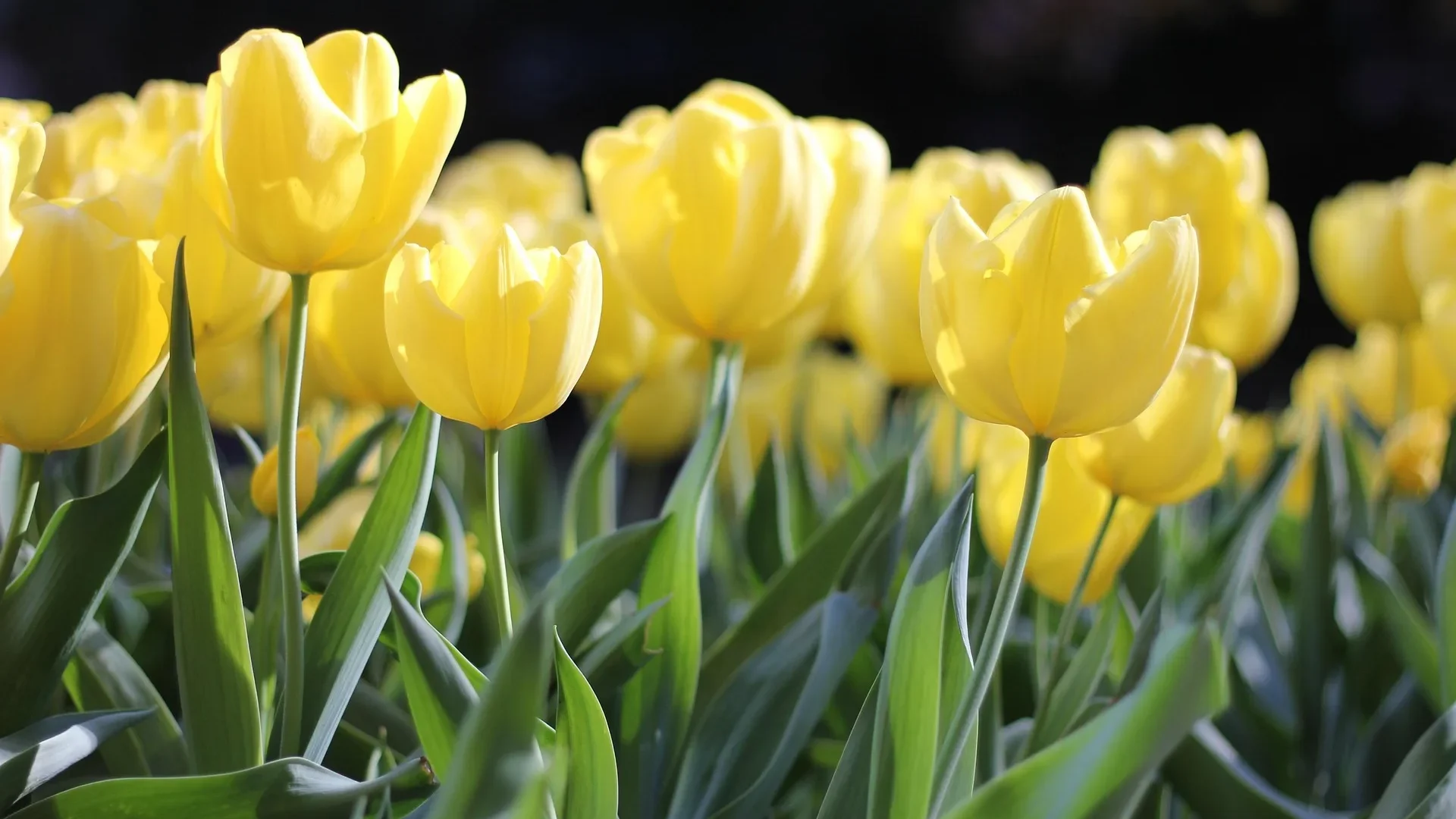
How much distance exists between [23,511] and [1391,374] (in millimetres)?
1155

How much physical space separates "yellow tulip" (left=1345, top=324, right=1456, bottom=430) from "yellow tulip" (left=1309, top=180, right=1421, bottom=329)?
0.09 ft

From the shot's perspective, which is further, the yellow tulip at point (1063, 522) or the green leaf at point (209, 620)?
the yellow tulip at point (1063, 522)

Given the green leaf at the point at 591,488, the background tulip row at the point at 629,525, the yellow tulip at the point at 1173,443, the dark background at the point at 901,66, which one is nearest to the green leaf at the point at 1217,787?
the background tulip row at the point at 629,525

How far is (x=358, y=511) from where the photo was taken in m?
0.62

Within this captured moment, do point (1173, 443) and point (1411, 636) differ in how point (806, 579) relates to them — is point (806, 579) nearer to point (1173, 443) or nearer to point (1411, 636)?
point (1173, 443)

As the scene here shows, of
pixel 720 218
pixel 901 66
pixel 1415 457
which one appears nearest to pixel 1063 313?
pixel 720 218

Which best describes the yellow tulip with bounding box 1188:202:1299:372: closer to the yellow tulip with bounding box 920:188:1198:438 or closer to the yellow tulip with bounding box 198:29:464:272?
the yellow tulip with bounding box 920:188:1198:438

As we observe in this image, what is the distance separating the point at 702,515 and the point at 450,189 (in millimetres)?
607

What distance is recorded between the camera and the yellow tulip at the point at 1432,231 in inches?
38.5

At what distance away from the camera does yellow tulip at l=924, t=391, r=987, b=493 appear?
0.88 metres

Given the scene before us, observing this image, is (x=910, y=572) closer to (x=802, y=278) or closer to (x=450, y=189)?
(x=802, y=278)

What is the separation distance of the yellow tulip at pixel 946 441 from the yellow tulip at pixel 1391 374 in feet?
1.24

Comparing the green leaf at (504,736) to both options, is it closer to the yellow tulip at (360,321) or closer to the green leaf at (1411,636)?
the yellow tulip at (360,321)

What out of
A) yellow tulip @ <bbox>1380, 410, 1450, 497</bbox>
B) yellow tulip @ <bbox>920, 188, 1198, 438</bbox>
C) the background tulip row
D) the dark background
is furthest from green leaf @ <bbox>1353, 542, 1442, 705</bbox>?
the dark background
